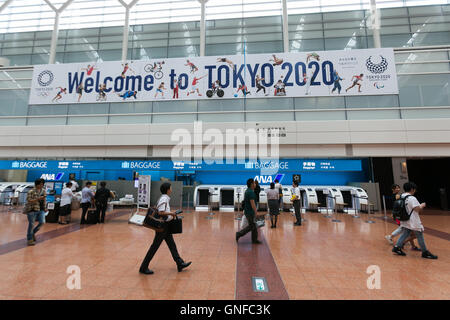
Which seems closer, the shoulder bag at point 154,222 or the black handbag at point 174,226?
the shoulder bag at point 154,222

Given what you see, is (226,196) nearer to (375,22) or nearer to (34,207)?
(34,207)

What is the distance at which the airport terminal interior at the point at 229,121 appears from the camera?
6.52 m

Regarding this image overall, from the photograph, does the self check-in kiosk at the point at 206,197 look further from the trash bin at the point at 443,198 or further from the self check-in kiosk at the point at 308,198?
the trash bin at the point at 443,198

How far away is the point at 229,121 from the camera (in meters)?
12.1

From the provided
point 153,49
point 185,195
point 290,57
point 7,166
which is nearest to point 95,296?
point 185,195

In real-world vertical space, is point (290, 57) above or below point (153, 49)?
below

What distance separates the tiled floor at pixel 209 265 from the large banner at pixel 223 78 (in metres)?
6.76

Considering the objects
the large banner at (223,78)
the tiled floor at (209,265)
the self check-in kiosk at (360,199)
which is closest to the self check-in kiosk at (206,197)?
the tiled floor at (209,265)

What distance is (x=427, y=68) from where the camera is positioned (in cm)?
1180

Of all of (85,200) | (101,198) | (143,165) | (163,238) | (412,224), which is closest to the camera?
(163,238)

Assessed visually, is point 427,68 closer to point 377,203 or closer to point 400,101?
point 400,101

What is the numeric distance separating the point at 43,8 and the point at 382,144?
23.9 metres

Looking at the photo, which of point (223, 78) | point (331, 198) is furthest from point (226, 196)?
point (223, 78)

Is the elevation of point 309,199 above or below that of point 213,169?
below
